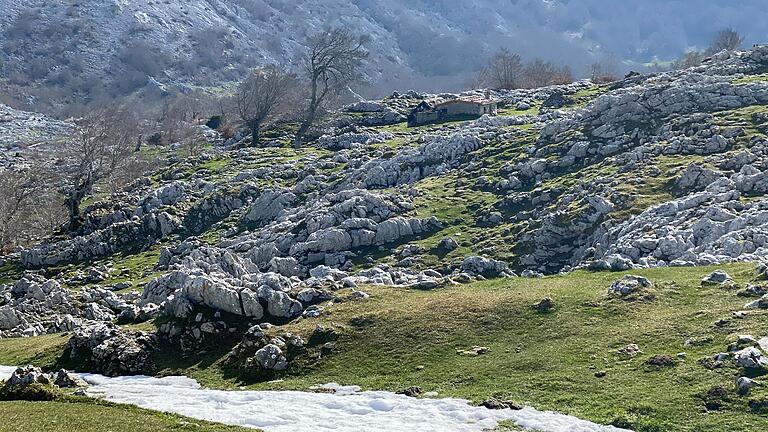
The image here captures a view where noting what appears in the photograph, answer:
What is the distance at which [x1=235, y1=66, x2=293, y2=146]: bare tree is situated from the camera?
124088 mm

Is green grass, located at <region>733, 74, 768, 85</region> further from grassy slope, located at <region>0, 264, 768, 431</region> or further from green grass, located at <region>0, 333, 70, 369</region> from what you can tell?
green grass, located at <region>0, 333, 70, 369</region>

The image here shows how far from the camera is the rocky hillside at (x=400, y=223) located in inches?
1670

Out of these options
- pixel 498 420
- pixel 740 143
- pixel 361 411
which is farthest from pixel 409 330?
pixel 740 143

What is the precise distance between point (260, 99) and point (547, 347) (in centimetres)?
10001

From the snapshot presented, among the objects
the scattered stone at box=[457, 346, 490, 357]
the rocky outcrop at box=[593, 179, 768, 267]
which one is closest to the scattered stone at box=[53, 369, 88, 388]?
the scattered stone at box=[457, 346, 490, 357]

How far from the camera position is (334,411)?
98.0 feet

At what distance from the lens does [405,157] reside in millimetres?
86688

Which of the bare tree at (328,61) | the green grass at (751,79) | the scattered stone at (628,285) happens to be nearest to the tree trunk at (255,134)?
the bare tree at (328,61)

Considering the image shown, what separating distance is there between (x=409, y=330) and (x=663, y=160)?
125 feet

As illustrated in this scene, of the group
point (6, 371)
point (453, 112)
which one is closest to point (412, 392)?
point (6, 371)

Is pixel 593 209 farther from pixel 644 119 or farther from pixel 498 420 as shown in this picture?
pixel 498 420

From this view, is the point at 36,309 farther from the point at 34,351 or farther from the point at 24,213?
the point at 24,213

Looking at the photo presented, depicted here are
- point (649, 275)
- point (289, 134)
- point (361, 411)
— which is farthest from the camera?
point (289, 134)

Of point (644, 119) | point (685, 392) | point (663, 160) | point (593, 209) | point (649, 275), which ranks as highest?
point (644, 119)
